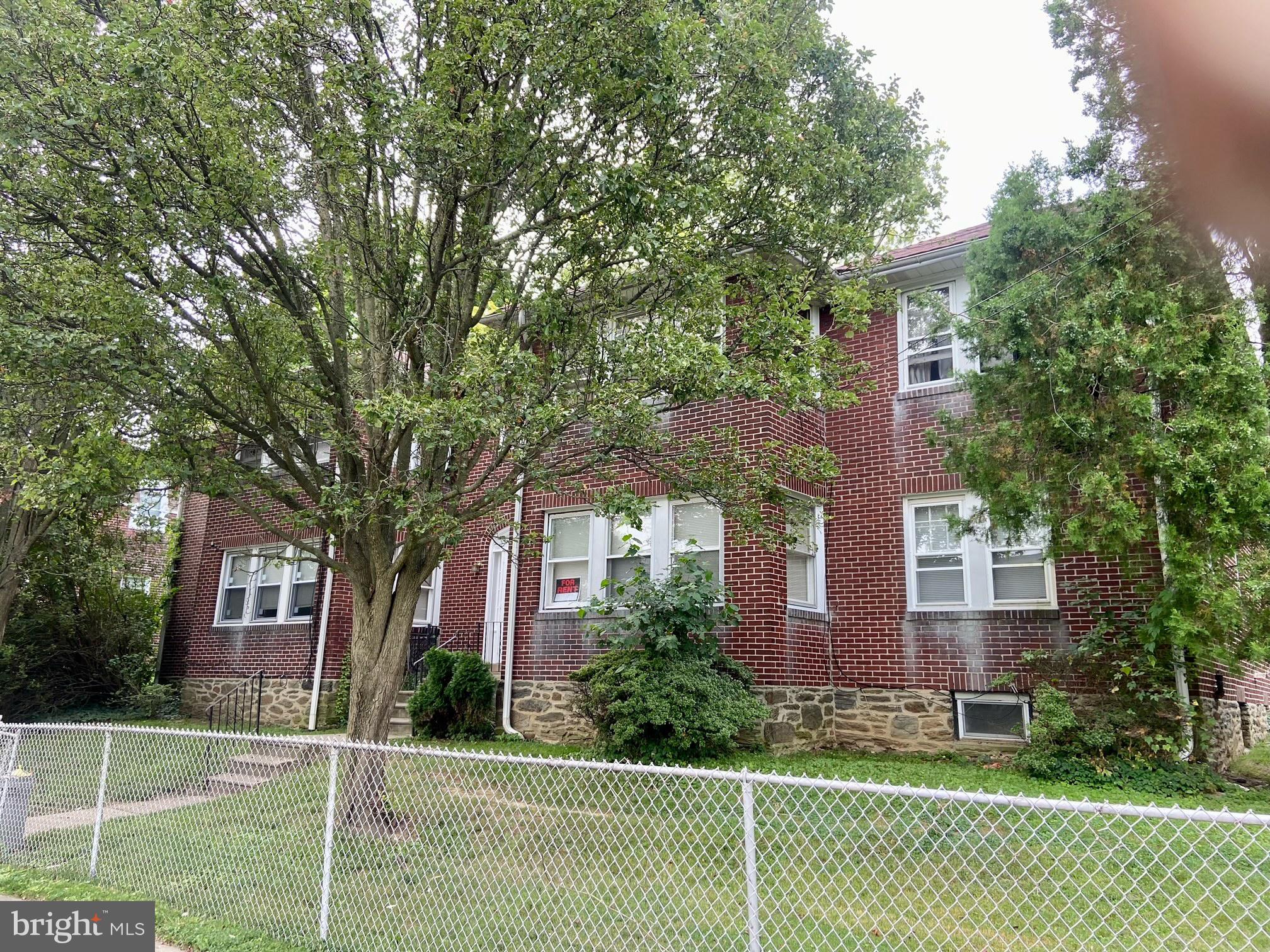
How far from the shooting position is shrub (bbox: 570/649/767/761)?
345 inches

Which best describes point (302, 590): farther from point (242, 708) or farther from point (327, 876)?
point (327, 876)

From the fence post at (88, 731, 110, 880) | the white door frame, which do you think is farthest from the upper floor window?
the fence post at (88, 731, 110, 880)

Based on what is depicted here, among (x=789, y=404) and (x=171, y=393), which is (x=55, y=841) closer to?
(x=171, y=393)

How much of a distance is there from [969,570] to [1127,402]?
387 centimetres

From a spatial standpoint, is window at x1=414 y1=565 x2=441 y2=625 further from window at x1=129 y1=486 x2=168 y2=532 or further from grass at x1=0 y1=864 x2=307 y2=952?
grass at x1=0 y1=864 x2=307 y2=952

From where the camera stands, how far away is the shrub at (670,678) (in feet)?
28.9

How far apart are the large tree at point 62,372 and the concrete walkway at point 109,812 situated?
2.89 meters

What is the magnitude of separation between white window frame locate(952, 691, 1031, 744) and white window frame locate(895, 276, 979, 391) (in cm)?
396

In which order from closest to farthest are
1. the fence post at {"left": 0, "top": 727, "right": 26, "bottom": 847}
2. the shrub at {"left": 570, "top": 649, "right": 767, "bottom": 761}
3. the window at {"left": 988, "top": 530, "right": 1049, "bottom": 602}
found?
the fence post at {"left": 0, "top": 727, "right": 26, "bottom": 847}, the shrub at {"left": 570, "top": 649, "right": 767, "bottom": 761}, the window at {"left": 988, "top": 530, "right": 1049, "bottom": 602}

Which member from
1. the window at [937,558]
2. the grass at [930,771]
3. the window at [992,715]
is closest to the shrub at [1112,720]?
the grass at [930,771]

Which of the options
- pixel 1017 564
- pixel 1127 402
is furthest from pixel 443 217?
pixel 1017 564

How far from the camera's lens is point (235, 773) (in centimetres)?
1027

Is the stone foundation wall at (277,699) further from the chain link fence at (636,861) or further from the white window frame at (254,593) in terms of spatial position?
the chain link fence at (636,861)

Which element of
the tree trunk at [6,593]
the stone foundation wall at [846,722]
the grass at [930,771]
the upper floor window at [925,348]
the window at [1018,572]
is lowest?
the grass at [930,771]
